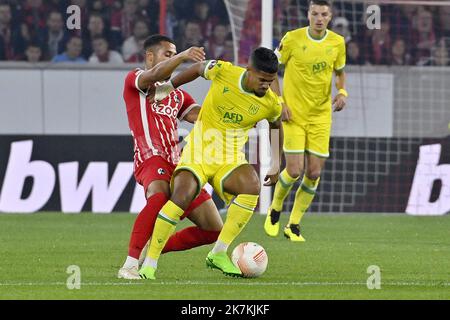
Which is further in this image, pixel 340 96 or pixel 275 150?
pixel 340 96

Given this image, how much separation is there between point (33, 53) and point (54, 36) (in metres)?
0.45

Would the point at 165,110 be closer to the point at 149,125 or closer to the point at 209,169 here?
the point at 149,125

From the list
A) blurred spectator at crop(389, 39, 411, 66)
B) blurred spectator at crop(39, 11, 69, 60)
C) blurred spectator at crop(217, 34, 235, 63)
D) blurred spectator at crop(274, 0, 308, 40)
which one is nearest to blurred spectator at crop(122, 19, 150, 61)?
blurred spectator at crop(39, 11, 69, 60)

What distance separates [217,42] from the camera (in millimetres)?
17562

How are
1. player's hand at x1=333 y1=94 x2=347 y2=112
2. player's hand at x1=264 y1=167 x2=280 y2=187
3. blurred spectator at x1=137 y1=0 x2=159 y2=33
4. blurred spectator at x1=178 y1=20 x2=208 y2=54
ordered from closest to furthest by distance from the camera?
player's hand at x1=264 y1=167 x2=280 y2=187, player's hand at x1=333 y1=94 x2=347 y2=112, blurred spectator at x1=178 y1=20 x2=208 y2=54, blurred spectator at x1=137 y1=0 x2=159 y2=33

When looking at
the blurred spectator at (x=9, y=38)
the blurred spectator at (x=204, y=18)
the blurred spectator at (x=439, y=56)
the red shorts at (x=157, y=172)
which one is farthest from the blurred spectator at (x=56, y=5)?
the red shorts at (x=157, y=172)

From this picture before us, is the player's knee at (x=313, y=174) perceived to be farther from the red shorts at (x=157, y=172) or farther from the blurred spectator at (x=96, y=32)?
the blurred spectator at (x=96, y=32)

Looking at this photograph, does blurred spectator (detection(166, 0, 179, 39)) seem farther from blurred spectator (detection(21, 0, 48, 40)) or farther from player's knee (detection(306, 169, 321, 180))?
player's knee (detection(306, 169, 321, 180))

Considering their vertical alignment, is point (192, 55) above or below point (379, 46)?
above

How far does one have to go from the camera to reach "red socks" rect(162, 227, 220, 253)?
30.9 feet

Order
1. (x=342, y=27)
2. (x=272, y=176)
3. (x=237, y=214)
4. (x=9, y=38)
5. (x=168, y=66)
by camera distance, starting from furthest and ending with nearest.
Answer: (x=9, y=38) → (x=342, y=27) → (x=272, y=176) → (x=237, y=214) → (x=168, y=66)

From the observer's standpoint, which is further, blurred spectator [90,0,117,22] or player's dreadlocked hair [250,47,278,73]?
blurred spectator [90,0,117,22]

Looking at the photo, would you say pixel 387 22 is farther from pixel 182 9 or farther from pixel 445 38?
pixel 182 9

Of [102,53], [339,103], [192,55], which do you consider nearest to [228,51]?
[102,53]
